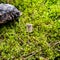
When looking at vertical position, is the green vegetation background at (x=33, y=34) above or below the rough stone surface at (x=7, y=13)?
below

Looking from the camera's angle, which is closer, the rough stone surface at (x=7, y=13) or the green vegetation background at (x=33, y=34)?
the green vegetation background at (x=33, y=34)

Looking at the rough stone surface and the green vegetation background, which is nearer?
the green vegetation background

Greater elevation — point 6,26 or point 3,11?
point 3,11

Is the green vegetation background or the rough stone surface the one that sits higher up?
the rough stone surface

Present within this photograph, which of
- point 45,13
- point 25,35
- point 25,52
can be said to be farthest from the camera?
point 45,13

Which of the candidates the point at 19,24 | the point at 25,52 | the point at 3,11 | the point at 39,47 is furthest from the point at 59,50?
the point at 3,11

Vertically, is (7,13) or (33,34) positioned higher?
(7,13)

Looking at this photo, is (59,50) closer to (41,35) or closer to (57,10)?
(41,35)

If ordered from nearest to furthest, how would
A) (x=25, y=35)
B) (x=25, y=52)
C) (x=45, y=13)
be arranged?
(x=25, y=52) → (x=25, y=35) → (x=45, y=13)
